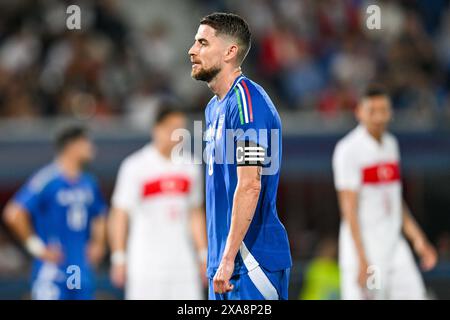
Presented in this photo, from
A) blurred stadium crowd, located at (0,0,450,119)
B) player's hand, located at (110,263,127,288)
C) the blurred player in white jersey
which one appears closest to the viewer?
player's hand, located at (110,263,127,288)

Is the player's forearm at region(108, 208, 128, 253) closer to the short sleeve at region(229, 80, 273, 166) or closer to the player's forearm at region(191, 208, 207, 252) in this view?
the player's forearm at region(191, 208, 207, 252)

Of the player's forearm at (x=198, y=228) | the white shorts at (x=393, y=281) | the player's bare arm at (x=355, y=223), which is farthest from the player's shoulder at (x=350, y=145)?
the player's forearm at (x=198, y=228)

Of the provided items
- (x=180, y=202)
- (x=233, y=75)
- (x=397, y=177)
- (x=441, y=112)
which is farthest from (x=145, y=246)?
(x=441, y=112)

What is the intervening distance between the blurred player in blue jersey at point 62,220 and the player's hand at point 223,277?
4.95 m

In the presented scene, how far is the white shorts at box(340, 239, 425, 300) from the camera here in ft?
33.2

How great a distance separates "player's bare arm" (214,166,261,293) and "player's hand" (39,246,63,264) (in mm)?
5076

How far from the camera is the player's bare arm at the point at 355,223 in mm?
9906

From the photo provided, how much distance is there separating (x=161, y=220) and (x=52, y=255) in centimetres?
123

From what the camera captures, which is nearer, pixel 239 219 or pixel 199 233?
→ pixel 239 219

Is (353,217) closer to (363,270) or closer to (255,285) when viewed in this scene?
(363,270)

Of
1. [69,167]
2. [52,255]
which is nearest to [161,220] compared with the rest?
[52,255]

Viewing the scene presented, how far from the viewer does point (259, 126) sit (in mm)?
6613

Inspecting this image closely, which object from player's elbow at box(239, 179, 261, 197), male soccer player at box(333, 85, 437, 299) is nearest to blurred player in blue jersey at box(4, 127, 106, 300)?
male soccer player at box(333, 85, 437, 299)

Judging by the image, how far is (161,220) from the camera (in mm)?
11062
